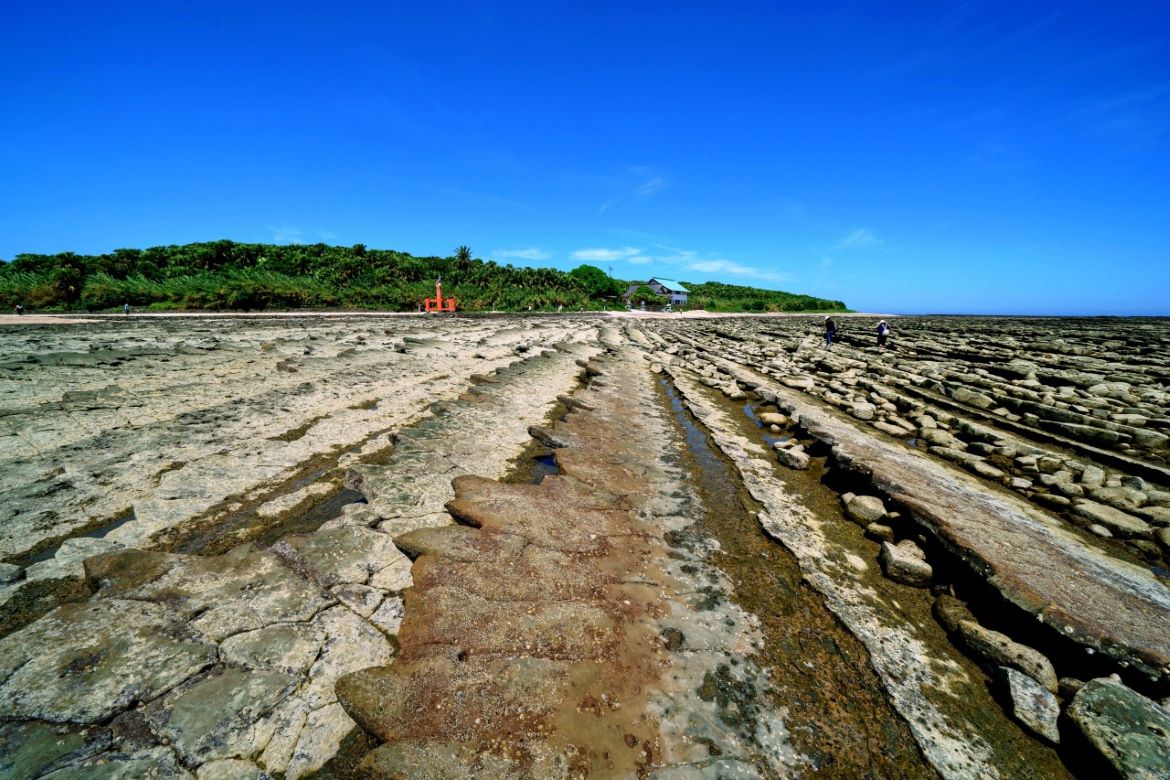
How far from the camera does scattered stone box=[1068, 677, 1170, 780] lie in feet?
6.26

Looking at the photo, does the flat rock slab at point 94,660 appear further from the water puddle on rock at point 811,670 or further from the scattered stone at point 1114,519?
the scattered stone at point 1114,519

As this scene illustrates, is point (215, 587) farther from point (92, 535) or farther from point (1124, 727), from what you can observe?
point (1124, 727)

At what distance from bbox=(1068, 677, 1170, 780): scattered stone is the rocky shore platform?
13 mm

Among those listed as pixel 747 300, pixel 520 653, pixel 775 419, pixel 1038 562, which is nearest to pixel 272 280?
pixel 775 419

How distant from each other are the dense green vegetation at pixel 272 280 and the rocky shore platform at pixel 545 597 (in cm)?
3022

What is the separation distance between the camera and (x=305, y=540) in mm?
3027

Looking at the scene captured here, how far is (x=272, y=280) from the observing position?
3681 cm

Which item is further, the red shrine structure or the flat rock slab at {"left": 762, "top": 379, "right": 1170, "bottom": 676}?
the red shrine structure

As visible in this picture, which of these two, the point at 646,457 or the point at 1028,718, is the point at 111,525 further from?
the point at 1028,718

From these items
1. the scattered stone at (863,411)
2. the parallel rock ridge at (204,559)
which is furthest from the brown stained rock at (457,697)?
the scattered stone at (863,411)

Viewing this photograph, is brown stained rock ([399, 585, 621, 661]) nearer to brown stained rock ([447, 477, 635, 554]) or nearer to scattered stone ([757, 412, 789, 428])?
brown stained rock ([447, 477, 635, 554])

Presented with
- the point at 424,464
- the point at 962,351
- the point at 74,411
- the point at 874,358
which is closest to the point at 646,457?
the point at 424,464

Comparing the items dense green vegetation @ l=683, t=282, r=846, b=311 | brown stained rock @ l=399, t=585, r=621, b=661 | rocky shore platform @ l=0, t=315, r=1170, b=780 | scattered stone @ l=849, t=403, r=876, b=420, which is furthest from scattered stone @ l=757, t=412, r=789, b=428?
dense green vegetation @ l=683, t=282, r=846, b=311

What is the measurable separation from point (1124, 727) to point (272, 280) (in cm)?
4625
